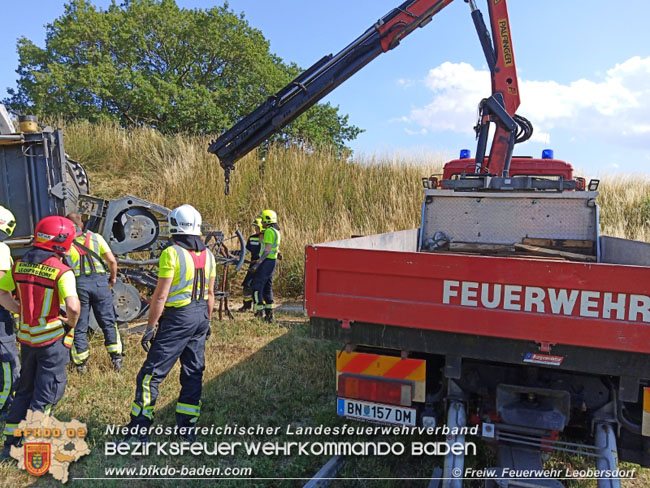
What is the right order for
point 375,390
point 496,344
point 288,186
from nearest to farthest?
point 496,344, point 375,390, point 288,186

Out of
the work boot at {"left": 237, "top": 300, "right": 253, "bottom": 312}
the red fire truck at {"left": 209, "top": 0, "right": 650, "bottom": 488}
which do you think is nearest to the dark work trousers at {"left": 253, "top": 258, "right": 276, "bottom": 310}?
the work boot at {"left": 237, "top": 300, "right": 253, "bottom": 312}

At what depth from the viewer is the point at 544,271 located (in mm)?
2369

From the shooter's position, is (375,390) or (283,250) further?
(283,250)

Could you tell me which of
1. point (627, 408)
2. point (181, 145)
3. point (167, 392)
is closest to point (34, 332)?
point (167, 392)

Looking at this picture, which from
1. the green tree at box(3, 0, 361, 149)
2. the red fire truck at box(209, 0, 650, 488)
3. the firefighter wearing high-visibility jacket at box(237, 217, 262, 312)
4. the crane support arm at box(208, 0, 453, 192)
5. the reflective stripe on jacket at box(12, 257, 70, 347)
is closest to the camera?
the red fire truck at box(209, 0, 650, 488)

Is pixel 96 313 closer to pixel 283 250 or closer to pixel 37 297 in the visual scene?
pixel 37 297

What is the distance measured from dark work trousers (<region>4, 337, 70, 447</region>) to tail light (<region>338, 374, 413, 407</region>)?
221cm

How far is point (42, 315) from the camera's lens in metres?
3.32

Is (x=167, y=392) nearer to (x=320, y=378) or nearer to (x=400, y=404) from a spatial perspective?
(x=320, y=378)

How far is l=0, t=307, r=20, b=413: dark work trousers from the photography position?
12.9 feet

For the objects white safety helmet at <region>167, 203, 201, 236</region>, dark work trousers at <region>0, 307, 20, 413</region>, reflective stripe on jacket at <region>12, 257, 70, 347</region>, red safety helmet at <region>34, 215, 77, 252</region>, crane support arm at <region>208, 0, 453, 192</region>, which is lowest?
dark work trousers at <region>0, 307, 20, 413</region>

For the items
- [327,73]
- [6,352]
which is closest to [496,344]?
[6,352]

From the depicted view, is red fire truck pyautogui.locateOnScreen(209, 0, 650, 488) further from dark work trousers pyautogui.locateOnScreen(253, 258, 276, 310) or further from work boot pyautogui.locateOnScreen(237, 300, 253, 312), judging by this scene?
work boot pyautogui.locateOnScreen(237, 300, 253, 312)

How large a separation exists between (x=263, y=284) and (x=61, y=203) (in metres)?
3.08
